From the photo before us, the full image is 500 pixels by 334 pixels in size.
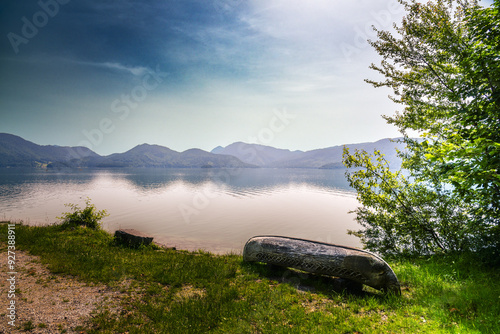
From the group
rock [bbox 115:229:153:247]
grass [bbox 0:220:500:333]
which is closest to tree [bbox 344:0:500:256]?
grass [bbox 0:220:500:333]

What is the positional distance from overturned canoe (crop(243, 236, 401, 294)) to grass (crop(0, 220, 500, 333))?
509mm

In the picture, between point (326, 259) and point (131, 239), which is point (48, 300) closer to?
point (131, 239)

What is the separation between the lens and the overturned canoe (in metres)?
8.02

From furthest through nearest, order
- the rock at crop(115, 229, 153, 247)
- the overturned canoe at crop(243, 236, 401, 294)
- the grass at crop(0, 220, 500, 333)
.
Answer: the rock at crop(115, 229, 153, 247) < the overturned canoe at crop(243, 236, 401, 294) < the grass at crop(0, 220, 500, 333)

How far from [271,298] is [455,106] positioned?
11.9 meters

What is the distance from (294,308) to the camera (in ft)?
23.7

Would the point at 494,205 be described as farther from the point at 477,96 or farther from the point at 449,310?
the point at 449,310

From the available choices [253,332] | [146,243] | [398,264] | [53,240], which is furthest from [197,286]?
[53,240]

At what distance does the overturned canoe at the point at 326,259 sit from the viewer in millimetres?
8023

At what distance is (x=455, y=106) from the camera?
35.5 feet

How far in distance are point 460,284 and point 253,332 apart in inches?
295

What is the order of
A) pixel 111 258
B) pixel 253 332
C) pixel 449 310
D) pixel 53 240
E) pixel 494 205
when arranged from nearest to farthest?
pixel 253 332 < pixel 449 310 < pixel 494 205 < pixel 111 258 < pixel 53 240

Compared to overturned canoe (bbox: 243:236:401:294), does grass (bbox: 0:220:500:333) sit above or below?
below

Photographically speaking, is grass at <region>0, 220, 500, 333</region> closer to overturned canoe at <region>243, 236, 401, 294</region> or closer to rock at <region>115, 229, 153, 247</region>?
overturned canoe at <region>243, 236, 401, 294</region>
